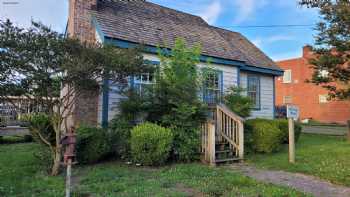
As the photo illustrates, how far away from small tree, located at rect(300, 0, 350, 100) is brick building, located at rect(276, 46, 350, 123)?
17701 mm

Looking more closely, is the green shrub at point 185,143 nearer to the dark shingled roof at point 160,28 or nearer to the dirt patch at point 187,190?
the dirt patch at point 187,190

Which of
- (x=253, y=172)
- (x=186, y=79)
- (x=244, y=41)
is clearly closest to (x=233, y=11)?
(x=244, y=41)

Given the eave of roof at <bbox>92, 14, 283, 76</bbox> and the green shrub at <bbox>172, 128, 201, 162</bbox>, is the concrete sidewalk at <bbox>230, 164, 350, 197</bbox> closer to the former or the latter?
the green shrub at <bbox>172, 128, 201, 162</bbox>

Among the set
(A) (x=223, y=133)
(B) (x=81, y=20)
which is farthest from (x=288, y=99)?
(B) (x=81, y=20)

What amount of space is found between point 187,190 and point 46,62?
145 inches

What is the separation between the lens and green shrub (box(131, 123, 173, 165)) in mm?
7202

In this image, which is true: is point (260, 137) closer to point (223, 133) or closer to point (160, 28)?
→ point (223, 133)

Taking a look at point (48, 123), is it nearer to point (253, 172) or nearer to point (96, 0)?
point (96, 0)

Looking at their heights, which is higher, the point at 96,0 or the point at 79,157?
the point at 96,0

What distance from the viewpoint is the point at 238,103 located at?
9602 mm

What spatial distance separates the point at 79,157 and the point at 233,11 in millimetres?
13704

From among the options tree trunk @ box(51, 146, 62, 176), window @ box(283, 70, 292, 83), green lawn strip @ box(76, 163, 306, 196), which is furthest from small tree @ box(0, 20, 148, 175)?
window @ box(283, 70, 292, 83)

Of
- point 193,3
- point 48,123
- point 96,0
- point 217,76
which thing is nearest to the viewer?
point 48,123

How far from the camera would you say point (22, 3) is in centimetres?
1166
